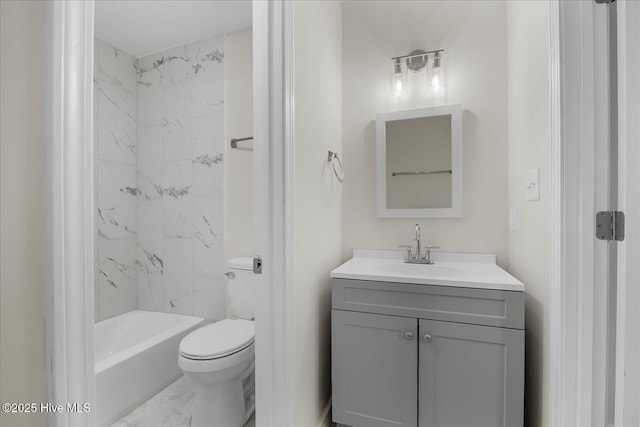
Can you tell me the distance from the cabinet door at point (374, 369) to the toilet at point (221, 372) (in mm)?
527

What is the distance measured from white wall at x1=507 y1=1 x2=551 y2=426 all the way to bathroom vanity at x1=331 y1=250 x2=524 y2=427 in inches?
3.9

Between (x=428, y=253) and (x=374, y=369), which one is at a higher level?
(x=428, y=253)

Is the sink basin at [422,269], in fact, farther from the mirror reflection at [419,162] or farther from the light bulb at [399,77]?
the light bulb at [399,77]

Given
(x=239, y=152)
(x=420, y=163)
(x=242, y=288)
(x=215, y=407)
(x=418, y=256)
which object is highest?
(x=239, y=152)

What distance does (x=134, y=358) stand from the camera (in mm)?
1784

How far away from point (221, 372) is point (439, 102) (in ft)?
6.54

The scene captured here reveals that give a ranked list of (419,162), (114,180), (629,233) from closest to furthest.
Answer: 1. (629,233)
2. (419,162)
3. (114,180)

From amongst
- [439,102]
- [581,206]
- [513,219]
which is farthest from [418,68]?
[581,206]

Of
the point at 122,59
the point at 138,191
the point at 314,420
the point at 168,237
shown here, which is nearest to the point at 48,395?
the point at 314,420

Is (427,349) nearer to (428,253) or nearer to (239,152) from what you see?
(428,253)

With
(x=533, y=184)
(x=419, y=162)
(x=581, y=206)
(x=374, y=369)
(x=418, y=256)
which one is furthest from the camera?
(x=419, y=162)

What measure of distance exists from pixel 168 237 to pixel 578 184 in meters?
2.65

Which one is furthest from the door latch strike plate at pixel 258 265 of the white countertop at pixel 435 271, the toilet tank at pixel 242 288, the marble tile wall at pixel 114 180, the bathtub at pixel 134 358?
the marble tile wall at pixel 114 180

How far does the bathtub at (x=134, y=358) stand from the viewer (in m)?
1.63
